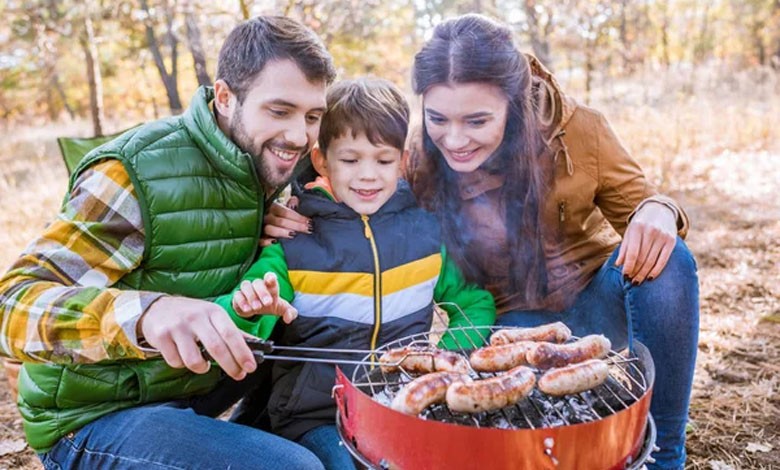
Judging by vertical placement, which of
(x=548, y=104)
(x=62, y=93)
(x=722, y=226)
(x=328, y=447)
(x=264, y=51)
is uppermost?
(x=264, y=51)

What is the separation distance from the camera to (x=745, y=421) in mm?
3150

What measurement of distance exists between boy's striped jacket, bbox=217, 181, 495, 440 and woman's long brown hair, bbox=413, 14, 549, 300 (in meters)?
0.30

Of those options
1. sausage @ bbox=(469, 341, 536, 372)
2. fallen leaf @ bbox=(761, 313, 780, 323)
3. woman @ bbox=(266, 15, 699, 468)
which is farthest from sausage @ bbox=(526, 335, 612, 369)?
fallen leaf @ bbox=(761, 313, 780, 323)

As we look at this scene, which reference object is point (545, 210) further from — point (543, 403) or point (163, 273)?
point (163, 273)

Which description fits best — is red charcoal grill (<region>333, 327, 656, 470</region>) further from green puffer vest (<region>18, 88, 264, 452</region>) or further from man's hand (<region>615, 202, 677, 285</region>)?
green puffer vest (<region>18, 88, 264, 452</region>)

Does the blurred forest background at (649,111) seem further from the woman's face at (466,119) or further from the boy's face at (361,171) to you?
the boy's face at (361,171)

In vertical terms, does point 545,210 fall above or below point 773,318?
above

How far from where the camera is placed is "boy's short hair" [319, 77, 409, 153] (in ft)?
7.81

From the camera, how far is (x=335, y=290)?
2.35 metres

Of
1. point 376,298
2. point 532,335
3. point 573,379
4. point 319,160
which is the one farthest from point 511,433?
point 319,160

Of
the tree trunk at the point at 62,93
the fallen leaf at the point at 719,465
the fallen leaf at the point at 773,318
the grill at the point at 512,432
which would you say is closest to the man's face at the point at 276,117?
the grill at the point at 512,432

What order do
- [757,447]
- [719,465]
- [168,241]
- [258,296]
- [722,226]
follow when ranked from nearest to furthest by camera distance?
[258,296] → [168,241] → [719,465] → [757,447] → [722,226]

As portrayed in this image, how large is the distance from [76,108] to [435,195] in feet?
98.3

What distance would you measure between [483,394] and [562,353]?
1.32 ft
